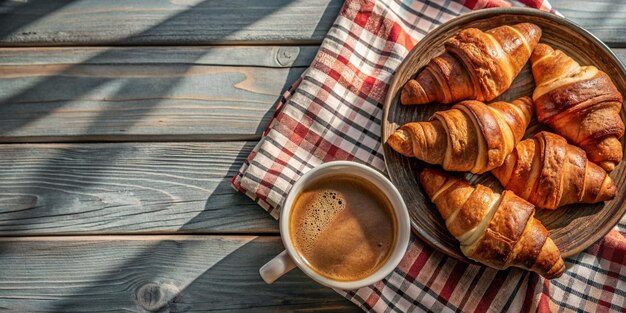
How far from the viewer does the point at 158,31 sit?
1.36 m

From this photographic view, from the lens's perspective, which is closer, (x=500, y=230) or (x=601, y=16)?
(x=500, y=230)

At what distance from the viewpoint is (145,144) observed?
1.32 meters

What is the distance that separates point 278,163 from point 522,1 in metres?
0.70

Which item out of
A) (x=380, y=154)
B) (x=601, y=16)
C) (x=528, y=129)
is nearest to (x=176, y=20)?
(x=380, y=154)

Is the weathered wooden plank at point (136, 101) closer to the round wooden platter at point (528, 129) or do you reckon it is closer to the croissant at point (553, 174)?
the round wooden platter at point (528, 129)

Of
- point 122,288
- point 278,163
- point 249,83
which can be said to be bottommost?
point 122,288

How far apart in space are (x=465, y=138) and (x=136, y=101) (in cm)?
78

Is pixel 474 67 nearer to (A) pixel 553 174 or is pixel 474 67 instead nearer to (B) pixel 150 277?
(A) pixel 553 174

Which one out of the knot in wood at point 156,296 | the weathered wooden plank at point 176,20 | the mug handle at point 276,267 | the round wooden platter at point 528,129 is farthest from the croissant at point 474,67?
the knot in wood at point 156,296

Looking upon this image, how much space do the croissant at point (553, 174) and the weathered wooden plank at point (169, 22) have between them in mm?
557

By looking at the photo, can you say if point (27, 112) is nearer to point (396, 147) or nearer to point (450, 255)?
point (396, 147)

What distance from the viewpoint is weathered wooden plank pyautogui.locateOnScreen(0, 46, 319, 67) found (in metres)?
1.34

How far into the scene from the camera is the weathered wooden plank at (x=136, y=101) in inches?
51.9

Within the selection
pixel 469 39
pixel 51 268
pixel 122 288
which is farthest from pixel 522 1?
pixel 51 268
